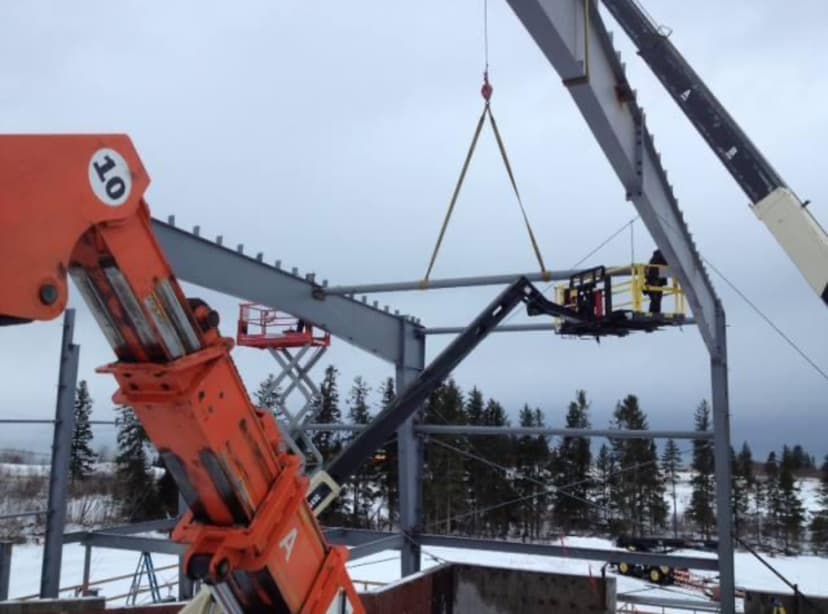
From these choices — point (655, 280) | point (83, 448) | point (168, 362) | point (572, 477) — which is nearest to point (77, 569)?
point (83, 448)

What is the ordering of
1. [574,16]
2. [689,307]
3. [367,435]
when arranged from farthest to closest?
[689,307]
[367,435]
[574,16]

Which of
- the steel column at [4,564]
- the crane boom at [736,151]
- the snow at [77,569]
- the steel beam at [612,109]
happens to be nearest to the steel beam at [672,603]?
the steel beam at [612,109]

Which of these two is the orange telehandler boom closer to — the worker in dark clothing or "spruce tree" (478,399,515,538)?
the worker in dark clothing

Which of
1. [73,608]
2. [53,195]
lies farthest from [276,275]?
[53,195]

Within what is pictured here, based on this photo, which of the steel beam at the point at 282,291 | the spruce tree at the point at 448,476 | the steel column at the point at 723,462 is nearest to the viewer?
the steel beam at the point at 282,291

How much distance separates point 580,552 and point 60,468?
26.3 ft

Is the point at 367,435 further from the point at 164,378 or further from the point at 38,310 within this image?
the point at 38,310

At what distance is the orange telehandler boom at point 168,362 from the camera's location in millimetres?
2814

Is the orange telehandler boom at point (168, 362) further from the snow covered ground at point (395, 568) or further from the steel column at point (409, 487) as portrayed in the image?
the snow covered ground at point (395, 568)

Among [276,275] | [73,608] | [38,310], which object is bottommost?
[73,608]

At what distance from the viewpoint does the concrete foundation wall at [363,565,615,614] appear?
34.7ft

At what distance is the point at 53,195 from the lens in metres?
2.93

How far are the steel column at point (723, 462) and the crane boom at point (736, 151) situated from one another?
2630 mm

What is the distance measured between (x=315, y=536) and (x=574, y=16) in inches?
177
